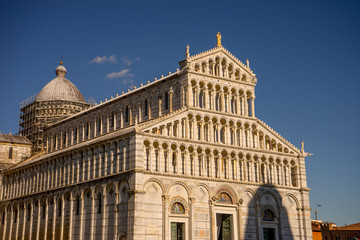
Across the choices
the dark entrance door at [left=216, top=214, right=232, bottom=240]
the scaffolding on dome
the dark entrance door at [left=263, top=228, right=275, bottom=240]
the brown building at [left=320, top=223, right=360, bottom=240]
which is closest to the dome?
the scaffolding on dome

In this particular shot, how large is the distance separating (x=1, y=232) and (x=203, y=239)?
106 feet

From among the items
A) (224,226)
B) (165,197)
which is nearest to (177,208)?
(165,197)

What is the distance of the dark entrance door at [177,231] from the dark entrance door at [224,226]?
498 cm

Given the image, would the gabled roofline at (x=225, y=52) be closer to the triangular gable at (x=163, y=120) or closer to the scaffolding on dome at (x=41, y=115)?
the triangular gable at (x=163, y=120)

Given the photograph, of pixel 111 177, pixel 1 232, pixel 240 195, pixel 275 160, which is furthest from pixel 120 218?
pixel 1 232

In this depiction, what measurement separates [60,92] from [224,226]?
40.3 metres

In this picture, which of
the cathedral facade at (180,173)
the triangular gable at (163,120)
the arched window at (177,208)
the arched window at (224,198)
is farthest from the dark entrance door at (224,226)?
the triangular gable at (163,120)

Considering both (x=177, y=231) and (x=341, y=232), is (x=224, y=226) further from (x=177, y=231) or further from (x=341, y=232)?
(x=341, y=232)

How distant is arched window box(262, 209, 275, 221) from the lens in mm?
54812

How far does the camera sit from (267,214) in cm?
5522

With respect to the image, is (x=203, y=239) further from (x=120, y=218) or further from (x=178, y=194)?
(x=120, y=218)

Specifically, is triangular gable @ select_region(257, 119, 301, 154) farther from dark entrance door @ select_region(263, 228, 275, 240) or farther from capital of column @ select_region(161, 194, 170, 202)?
capital of column @ select_region(161, 194, 170, 202)

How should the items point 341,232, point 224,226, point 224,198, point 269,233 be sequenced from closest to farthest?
point 224,198 → point 224,226 → point 269,233 → point 341,232

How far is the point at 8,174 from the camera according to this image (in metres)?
69.3
